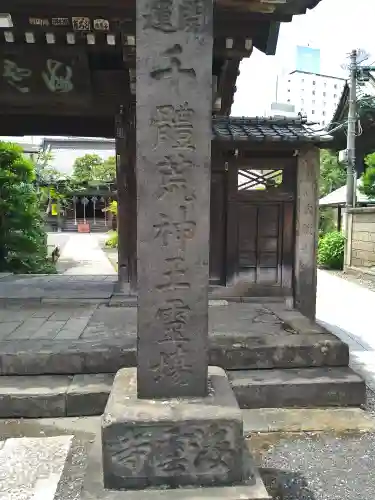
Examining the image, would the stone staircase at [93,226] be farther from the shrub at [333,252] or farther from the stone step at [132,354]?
the stone step at [132,354]

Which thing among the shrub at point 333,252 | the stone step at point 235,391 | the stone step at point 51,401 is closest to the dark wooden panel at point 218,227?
the stone step at point 235,391

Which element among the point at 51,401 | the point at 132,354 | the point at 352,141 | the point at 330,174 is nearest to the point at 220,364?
the point at 132,354

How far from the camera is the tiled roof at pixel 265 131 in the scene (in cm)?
654

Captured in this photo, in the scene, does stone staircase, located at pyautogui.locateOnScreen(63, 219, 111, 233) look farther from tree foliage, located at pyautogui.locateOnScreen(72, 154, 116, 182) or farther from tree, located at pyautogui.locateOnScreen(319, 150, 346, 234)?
tree, located at pyautogui.locateOnScreen(319, 150, 346, 234)

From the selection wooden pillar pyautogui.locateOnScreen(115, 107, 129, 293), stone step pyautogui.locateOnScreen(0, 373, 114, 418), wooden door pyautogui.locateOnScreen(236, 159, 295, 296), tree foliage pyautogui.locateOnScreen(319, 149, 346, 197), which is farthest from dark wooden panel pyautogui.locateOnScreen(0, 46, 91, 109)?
tree foliage pyautogui.locateOnScreen(319, 149, 346, 197)

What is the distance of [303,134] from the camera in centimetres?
662

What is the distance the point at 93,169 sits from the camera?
131 ft

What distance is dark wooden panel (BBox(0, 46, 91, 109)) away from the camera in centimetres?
608

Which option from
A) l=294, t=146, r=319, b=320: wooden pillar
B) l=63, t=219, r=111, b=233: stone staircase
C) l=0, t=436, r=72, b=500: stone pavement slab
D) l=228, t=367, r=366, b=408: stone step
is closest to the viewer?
l=0, t=436, r=72, b=500: stone pavement slab

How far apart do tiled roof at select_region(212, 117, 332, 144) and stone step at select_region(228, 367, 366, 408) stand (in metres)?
3.60

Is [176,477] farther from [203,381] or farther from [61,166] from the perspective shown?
[61,166]

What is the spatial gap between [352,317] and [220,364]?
5.29 m

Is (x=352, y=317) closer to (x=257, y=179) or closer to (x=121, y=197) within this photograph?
(x=257, y=179)

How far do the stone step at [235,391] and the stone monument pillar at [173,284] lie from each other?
1.77 metres
